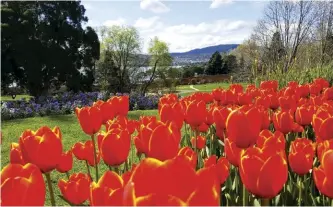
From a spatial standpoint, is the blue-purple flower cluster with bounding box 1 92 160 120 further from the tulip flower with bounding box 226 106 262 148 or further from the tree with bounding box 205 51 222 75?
the tree with bounding box 205 51 222 75

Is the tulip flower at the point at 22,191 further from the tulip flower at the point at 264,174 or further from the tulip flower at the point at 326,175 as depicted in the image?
the tulip flower at the point at 326,175

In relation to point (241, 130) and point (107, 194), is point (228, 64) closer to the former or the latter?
point (241, 130)

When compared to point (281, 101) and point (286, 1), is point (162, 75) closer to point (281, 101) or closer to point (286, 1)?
point (286, 1)

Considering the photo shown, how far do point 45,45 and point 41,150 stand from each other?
70.1 feet

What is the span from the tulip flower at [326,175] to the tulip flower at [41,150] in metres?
0.90

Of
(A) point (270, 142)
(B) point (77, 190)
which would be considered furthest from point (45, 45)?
(A) point (270, 142)

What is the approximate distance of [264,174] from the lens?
1.11m

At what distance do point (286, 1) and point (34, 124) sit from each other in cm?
3848

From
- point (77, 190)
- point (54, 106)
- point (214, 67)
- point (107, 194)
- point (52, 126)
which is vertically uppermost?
point (107, 194)

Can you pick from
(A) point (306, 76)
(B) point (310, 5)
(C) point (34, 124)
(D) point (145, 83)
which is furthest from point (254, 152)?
(B) point (310, 5)

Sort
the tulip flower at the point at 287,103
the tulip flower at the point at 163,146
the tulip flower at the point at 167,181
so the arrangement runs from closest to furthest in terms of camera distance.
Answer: the tulip flower at the point at 167,181 < the tulip flower at the point at 163,146 < the tulip flower at the point at 287,103

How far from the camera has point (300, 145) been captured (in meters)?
1.63

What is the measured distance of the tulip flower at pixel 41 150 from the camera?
1.32m

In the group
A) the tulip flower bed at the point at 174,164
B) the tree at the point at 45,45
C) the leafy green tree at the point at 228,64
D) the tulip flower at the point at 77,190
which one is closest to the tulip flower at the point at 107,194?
the tulip flower bed at the point at 174,164
